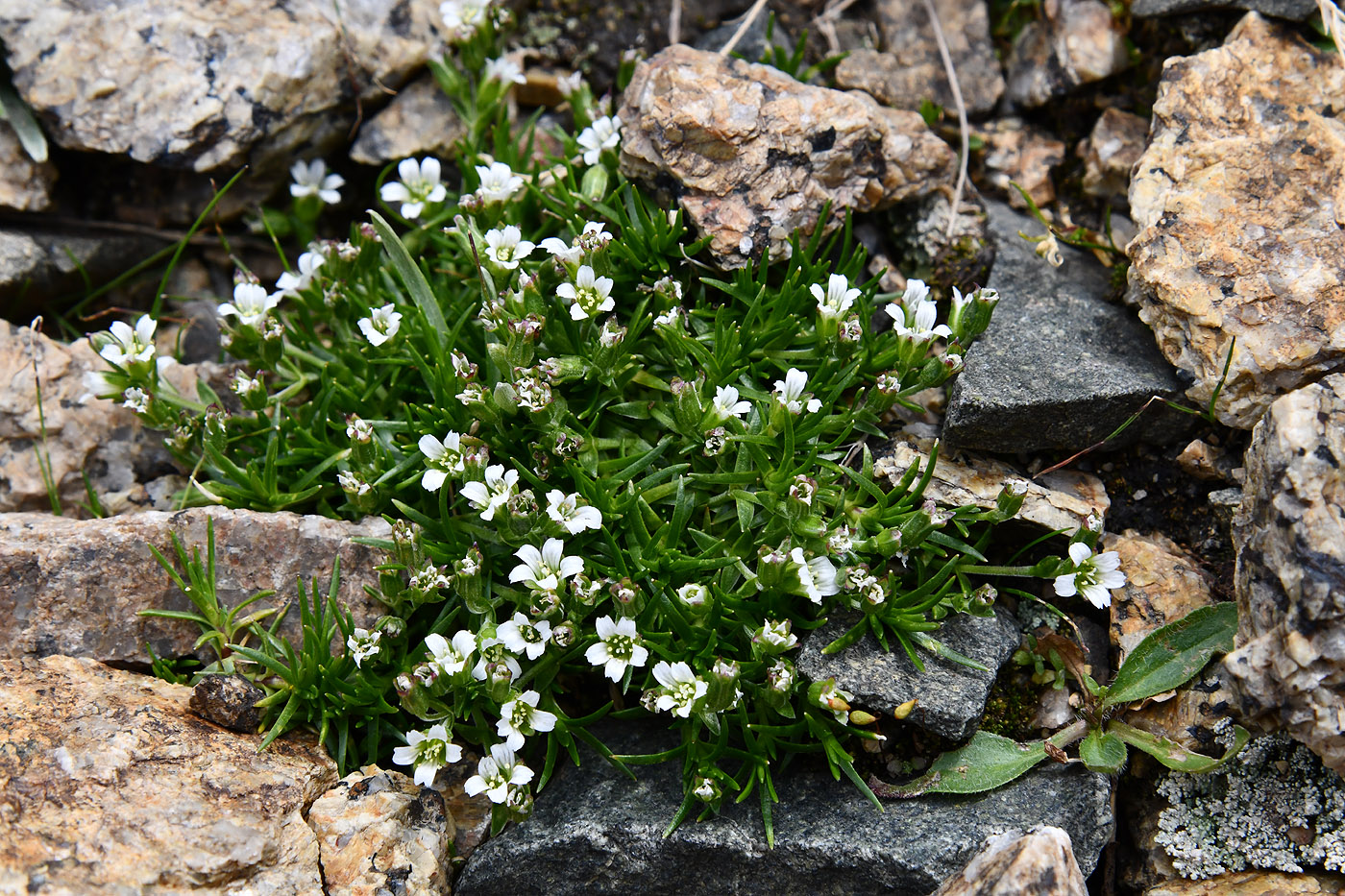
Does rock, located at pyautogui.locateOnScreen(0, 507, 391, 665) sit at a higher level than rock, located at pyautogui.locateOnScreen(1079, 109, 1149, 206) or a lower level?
lower

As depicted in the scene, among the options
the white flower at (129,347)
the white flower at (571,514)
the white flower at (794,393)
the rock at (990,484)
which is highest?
the white flower at (129,347)

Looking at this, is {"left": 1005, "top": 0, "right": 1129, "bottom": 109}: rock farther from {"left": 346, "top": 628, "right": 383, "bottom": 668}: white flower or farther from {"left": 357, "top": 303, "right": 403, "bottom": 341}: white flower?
{"left": 346, "top": 628, "right": 383, "bottom": 668}: white flower

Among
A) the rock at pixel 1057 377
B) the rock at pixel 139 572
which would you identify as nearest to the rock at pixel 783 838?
the rock at pixel 139 572

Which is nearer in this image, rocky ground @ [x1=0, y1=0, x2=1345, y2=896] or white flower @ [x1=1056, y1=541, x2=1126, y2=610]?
rocky ground @ [x1=0, y1=0, x2=1345, y2=896]

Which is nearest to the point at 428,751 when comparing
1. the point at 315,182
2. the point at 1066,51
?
the point at 315,182

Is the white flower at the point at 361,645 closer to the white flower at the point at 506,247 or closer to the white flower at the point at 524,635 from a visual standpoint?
the white flower at the point at 524,635

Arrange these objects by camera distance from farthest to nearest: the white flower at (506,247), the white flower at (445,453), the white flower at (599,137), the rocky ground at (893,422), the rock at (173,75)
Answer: the rock at (173,75)
the white flower at (599,137)
the white flower at (506,247)
the white flower at (445,453)
the rocky ground at (893,422)

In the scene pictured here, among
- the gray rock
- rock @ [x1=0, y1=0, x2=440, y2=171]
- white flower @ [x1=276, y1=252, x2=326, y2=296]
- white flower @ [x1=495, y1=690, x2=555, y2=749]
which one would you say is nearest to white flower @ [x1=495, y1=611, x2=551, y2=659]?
white flower @ [x1=495, y1=690, x2=555, y2=749]
